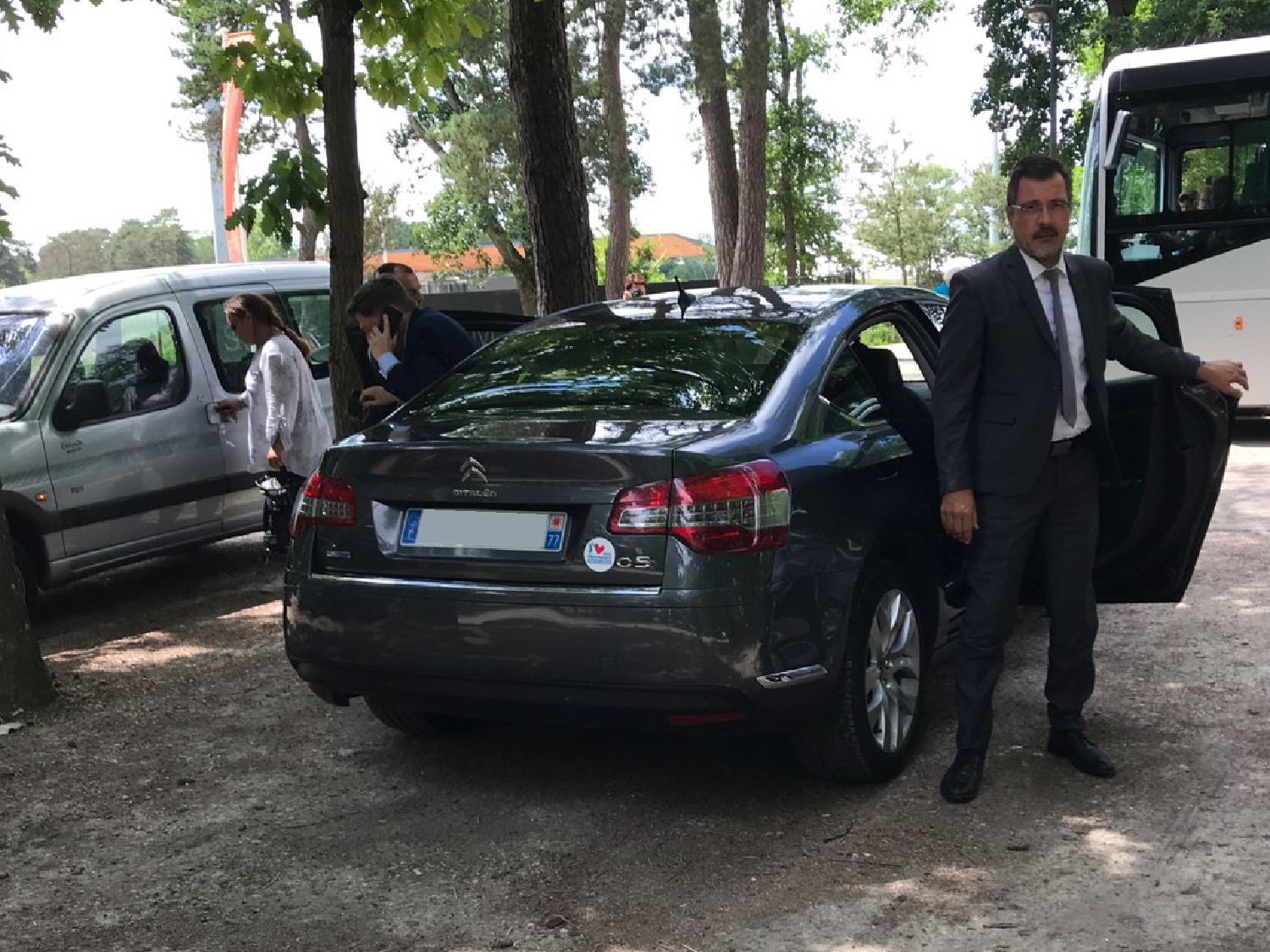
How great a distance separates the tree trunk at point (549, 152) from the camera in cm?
923

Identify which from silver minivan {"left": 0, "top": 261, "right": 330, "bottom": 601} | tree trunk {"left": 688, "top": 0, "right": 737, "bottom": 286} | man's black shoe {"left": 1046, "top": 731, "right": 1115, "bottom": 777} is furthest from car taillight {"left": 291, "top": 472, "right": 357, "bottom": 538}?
tree trunk {"left": 688, "top": 0, "right": 737, "bottom": 286}

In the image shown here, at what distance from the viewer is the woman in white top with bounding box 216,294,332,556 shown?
27.3ft

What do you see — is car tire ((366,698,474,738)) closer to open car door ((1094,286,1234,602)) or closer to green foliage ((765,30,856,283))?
open car door ((1094,286,1234,602))

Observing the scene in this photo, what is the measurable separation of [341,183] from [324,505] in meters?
4.18

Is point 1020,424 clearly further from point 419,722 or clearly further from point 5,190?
point 5,190

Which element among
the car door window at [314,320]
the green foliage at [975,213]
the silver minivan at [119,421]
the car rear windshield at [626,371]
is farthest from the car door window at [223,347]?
the green foliage at [975,213]

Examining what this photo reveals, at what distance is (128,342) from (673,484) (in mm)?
5351

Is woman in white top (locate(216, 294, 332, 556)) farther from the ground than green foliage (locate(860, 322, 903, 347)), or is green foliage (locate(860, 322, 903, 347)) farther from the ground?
green foliage (locate(860, 322, 903, 347))

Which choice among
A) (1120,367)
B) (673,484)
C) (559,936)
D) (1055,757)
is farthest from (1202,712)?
(559,936)

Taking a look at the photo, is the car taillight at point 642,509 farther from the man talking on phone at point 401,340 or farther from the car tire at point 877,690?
the man talking on phone at point 401,340

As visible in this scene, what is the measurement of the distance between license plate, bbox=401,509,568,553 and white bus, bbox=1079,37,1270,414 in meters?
10.6

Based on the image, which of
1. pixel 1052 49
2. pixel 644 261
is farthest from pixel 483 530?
pixel 644 261

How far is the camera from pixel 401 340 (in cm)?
730

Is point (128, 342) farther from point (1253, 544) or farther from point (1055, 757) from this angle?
point (1253, 544)
